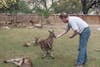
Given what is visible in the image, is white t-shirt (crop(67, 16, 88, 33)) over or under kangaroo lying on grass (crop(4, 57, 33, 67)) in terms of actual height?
over

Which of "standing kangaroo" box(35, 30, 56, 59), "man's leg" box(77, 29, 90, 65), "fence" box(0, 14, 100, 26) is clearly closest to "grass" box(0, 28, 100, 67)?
"standing kangaroo" box(35, 30, 56, 59)

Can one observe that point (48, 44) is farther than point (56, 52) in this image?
No

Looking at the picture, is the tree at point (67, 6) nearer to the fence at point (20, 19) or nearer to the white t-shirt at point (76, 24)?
the fence at point (20, 19)

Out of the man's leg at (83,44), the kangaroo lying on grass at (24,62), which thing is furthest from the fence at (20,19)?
the man's leg at (83,44)

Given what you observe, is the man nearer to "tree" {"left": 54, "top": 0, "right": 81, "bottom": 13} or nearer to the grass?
the grass

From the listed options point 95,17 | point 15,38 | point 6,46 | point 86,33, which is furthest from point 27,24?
Answer: point 86,33

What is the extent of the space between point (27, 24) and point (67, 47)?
1182cm

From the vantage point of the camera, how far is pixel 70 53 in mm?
13453

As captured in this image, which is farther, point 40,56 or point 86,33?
point 40,56

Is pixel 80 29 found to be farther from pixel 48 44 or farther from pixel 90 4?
pixel 90 4

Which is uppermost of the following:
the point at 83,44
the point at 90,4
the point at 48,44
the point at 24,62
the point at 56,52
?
the point at 83,44

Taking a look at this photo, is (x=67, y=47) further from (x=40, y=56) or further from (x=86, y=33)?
(x=86, y=33)

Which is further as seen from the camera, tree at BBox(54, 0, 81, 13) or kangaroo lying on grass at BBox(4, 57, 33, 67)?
tree at BBox(54, 0, 81, 13)

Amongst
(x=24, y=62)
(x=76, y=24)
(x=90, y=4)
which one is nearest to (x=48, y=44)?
(x=24, y=62)
